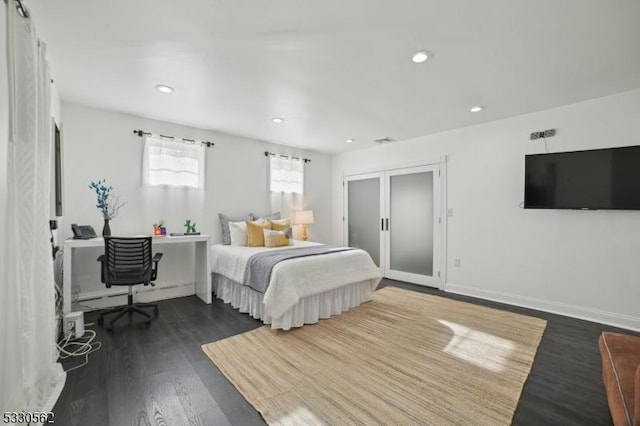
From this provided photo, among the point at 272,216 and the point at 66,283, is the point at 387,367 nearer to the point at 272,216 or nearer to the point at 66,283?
the point at 66,283

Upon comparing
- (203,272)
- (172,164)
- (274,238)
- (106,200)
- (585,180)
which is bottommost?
(203,272)

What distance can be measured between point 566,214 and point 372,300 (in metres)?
2.58

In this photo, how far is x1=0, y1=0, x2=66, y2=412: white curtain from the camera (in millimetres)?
1356

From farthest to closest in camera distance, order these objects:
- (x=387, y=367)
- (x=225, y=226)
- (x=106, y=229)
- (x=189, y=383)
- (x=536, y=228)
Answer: (x=225, y=226)
(x=536, y=228)
(x=106, y=229)
(x=387, y=367)
(x=189, y=383)

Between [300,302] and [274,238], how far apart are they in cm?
123

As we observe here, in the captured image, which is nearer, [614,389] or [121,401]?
[614,389]

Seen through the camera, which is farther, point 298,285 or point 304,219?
point 304,219

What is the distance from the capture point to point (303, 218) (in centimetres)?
529

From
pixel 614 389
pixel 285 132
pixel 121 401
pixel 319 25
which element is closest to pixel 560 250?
pixel 614 389

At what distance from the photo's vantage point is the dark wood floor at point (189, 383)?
1652 millimetres

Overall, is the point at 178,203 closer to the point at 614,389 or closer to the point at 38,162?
the point at 38,162

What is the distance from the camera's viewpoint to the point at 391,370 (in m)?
2.13

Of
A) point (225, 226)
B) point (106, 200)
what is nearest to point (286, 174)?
point (225, 226)

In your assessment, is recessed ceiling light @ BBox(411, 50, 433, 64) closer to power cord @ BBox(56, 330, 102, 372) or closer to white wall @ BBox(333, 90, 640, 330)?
white wall @ BBox(333, 90, 640, 330)
